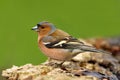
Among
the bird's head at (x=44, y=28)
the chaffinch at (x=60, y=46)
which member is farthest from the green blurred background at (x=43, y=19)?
the chaffinch at (x=60, y=46)

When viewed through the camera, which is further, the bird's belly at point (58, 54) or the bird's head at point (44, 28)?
the bird's head at point (44, 28)

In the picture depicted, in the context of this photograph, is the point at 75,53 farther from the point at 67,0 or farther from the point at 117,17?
the point at 67,0

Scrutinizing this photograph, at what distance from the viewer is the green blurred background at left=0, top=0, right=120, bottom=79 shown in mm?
13984

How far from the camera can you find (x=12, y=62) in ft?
42.8

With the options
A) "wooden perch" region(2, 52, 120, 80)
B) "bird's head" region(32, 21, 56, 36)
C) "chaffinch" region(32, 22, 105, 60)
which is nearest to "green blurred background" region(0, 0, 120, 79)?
"bird's head" region(32, 21, 56, 36)

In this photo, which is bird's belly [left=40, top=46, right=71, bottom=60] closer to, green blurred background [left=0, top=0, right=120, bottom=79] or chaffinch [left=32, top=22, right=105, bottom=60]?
chaffinch [left=32, top=22, right=105, bottom=60]

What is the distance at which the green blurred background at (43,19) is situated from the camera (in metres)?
14.0

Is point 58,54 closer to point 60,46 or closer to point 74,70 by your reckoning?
point 60,46

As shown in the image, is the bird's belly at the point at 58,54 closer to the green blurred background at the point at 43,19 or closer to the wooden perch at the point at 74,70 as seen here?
the wooden perch at the point at 74,70

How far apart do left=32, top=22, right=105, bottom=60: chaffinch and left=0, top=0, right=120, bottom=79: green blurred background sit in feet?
14.8

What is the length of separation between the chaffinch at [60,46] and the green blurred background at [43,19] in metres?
4.52

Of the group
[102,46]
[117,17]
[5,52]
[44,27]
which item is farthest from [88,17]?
[44,27]

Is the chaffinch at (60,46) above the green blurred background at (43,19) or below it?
below

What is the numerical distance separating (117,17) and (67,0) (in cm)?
185
